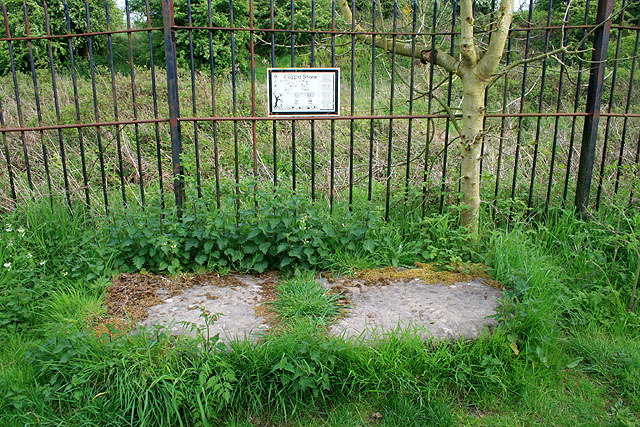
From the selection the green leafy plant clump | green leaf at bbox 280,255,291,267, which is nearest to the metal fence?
the green leafy plant clump

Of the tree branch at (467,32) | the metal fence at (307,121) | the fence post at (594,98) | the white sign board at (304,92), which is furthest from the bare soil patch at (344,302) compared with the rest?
the tree branch at (467,32)

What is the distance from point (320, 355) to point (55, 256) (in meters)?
2.54

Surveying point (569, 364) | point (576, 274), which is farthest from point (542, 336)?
point (576, 274)

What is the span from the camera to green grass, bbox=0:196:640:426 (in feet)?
8.68

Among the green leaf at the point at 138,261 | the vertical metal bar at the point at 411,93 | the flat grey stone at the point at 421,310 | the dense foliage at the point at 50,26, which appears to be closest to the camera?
the flat grey stone at the point at 421,310

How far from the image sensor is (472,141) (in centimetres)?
410

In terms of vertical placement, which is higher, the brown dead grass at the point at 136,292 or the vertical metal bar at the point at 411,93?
the vertical metal bar at the point at 411,93

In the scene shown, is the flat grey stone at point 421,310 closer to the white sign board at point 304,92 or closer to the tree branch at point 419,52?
the white sign board at point 304,92

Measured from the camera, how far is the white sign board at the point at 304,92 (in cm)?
409

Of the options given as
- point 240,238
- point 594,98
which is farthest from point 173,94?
point 594,98

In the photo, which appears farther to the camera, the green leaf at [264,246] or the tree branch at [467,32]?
the tree branch at [467,32]

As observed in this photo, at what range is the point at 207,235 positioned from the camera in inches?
152

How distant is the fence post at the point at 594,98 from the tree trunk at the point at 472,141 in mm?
1078

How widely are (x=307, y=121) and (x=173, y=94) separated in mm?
4374
